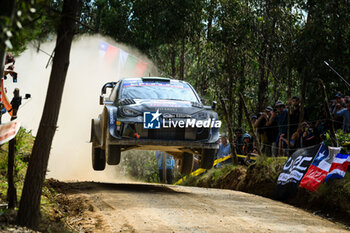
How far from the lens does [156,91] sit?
11.8 metres

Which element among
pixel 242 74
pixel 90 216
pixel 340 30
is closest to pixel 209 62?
pixel 242 74

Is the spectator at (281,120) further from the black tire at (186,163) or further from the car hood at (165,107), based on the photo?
the car hood at (165,107)

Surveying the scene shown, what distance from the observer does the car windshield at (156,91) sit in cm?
1157

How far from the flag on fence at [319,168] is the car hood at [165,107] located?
249 cm

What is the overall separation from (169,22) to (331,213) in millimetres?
15639

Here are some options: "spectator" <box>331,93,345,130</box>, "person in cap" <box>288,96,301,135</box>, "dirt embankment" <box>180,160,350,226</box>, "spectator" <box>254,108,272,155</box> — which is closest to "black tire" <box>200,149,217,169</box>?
"dirt embankment" <box>180,160,350,226</box>

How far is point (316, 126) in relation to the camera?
1256cm

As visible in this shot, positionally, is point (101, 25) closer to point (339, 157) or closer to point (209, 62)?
point (209, 62)

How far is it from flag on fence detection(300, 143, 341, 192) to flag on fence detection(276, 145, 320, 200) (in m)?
0.18

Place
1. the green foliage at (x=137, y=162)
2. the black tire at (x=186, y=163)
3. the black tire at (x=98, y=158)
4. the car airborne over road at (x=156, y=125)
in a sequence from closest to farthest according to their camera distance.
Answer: the car airborne over road at (x=156, y=125) → the black tire at (x=186, y=163) → the black tire at (x=98, y=158) → the green foliage at (x=137, y=162)

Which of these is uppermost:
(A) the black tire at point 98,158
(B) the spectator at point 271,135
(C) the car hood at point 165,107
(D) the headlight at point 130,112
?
(C) the car hood at point 165,107

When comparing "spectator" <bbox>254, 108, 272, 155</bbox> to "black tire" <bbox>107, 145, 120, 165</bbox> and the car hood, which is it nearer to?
the car hood

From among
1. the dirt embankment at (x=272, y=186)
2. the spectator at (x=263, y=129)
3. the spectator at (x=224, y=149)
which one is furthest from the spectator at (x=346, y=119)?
the spectator at (x=224, y=149)

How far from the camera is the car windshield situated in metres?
11.6
